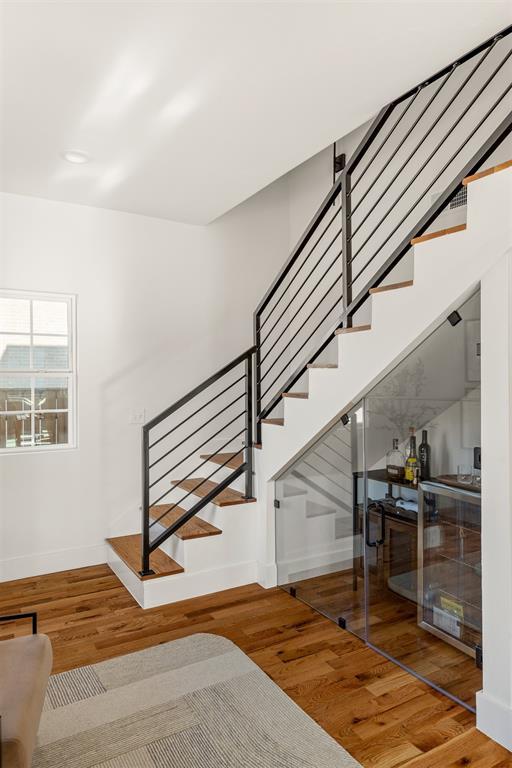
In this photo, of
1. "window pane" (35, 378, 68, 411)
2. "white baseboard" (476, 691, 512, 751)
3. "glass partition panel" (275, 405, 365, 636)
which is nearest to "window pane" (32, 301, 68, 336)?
"window pane" (35, 378, 68, 411)

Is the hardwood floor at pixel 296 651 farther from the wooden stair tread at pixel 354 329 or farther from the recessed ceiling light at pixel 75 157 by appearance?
the recessed ceiling light at pixel 75 157

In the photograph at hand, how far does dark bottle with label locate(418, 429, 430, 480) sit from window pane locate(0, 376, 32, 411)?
285cm

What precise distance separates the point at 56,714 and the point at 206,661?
724 millimetres

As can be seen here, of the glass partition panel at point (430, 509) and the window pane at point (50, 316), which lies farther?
the window pane at point (50, 316)

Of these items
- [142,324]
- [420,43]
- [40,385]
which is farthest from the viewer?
[142,324]

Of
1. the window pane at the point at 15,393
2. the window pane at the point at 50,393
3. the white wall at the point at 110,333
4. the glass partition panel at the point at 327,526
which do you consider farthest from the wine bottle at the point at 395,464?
the window pane at the point at 15,393

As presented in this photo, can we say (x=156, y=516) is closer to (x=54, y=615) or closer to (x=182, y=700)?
(x=54, y=615)

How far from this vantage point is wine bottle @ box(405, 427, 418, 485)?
2467 millimetres

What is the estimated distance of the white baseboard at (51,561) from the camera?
3723 mm

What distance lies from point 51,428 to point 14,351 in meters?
0.63

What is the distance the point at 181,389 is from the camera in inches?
172

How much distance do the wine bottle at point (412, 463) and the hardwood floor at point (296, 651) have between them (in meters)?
0.94

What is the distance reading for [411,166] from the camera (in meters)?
3.66

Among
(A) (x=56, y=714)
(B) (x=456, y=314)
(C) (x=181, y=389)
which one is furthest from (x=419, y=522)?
(C) (x=181, y=389)
